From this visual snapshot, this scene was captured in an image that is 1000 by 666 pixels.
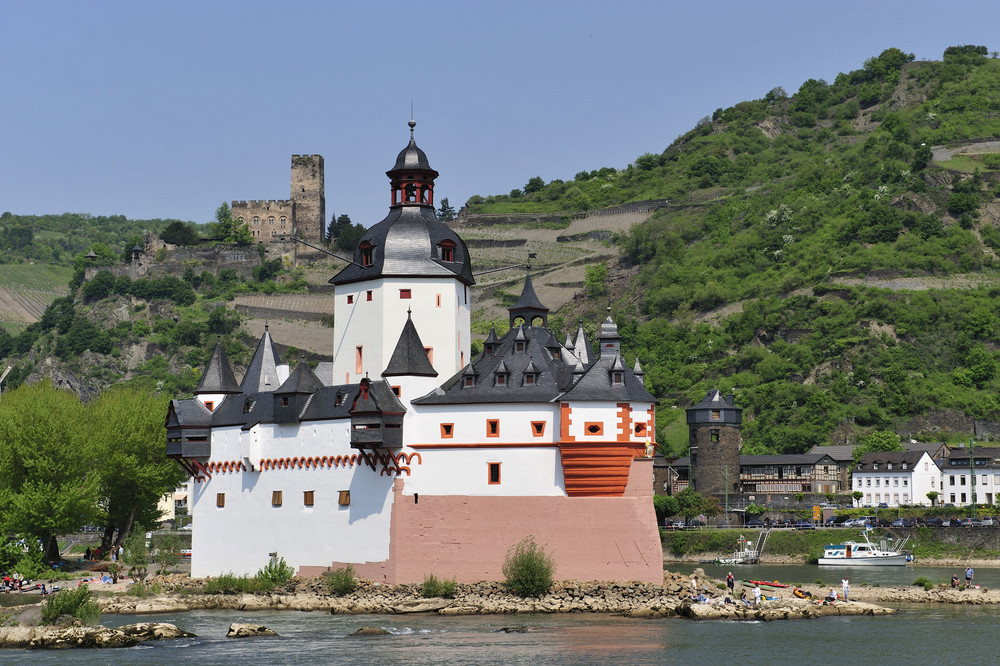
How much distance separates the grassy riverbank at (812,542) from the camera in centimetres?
8525

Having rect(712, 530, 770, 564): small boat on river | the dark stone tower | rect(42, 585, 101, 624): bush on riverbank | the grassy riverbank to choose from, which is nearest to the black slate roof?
rect(42, 585, 101, 624): bush on riverbank

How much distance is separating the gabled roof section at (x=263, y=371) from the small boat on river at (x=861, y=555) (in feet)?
123

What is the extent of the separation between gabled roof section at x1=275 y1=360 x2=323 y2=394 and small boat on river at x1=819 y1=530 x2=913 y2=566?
3819cm

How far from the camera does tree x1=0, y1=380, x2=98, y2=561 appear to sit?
60094mm

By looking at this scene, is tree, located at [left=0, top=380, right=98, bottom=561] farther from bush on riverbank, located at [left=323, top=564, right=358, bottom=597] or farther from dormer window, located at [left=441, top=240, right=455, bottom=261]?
dormer window, located at [left=441, top=240, right=455, bottom=261]

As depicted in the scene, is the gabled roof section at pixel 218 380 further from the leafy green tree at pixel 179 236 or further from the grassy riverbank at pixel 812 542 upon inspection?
the leafy green tree at pixel 179 236

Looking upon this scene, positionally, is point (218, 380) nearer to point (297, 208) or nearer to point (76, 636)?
point (76, 636)

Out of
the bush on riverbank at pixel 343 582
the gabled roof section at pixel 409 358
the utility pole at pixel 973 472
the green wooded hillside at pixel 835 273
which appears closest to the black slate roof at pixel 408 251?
the gabled roof section at pixel 409 358

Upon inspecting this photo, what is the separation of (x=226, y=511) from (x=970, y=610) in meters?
30.4

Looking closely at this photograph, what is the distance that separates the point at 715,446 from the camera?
10400 centimetres

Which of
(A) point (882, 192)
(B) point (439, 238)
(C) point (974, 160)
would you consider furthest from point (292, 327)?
(B) point (439, 238)

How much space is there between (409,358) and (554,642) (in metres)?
15.6

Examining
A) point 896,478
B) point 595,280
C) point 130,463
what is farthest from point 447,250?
point 595,280

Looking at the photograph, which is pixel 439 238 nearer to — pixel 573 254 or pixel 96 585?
pixel 96 585
